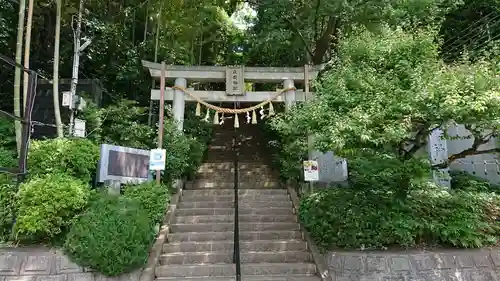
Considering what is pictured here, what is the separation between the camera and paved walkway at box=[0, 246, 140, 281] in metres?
5.73

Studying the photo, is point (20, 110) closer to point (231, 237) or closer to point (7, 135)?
point (7, 135)

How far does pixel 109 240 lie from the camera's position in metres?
5.73

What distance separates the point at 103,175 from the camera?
7.58 metres

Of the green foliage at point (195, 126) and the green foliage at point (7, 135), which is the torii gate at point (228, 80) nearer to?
the green foliage at point (195, 126)

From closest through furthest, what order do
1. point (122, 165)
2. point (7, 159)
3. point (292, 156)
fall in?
point (122, 165)
point (7, 159)
point (292, 156)

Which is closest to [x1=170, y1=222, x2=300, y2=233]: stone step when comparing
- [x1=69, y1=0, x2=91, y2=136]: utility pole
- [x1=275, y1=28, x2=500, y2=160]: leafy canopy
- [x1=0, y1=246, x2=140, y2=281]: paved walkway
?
[x1=0, y1=246, x2=140, y2=281]: paved walkway

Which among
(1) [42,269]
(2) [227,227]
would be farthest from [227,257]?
(1) [42,269]

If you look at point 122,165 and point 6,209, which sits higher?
point 122,165

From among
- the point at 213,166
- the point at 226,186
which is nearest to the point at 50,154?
the point at 226,186

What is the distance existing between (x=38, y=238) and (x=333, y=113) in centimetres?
550

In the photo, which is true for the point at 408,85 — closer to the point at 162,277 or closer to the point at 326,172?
the point at 326,172

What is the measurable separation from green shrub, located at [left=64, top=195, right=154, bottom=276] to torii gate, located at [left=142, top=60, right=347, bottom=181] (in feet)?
13.1

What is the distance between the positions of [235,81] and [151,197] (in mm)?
4119

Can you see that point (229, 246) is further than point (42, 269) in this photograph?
Yes
